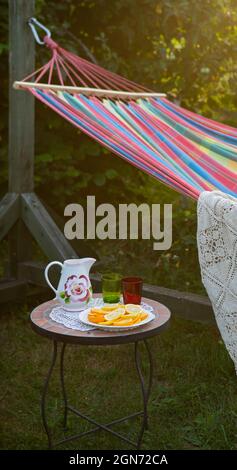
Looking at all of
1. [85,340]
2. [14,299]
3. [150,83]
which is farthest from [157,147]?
[150,83]

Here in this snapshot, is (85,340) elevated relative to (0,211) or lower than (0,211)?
lower

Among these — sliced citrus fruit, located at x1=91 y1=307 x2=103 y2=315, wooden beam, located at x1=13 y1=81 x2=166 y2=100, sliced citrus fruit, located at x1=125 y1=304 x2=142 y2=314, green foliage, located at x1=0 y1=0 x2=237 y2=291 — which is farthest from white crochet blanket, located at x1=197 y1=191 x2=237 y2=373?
green foliage, located at x1=0 y1=0 x2=237 y2=291

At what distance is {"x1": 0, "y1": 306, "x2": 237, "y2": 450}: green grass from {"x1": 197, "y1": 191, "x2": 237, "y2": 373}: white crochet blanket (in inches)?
15.4

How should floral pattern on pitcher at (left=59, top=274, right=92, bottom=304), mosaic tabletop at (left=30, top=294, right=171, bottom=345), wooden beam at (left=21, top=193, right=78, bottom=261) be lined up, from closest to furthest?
1. mosaic tabletop at (left=30, top=294, right=171, bottom=345)
2. floral pattern on pitcher at (left=59, top=274, right=92, bottom=304)
3. wooden beam at (left=21, top=193, right=78, bottom=261)

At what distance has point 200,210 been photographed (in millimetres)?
1985

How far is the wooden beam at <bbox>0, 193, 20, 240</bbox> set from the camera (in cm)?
307

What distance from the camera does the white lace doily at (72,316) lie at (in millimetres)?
1857

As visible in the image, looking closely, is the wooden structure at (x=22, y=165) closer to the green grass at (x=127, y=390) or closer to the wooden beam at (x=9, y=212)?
the wooden beam at (x=9, y=212)

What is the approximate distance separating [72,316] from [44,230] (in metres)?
1.10

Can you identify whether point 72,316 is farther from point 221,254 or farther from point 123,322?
point 221,254

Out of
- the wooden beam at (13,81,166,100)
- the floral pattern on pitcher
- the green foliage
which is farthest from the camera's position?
the green foliage

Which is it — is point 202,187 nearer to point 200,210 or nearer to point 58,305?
point 200,210

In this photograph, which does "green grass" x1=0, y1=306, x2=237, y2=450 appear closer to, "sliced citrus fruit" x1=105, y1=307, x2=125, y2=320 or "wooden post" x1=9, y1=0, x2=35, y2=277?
"sliced citrus fruit" x1=105, y1=307, x2=125, y2=320

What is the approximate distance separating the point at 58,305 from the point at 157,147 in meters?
0.73
